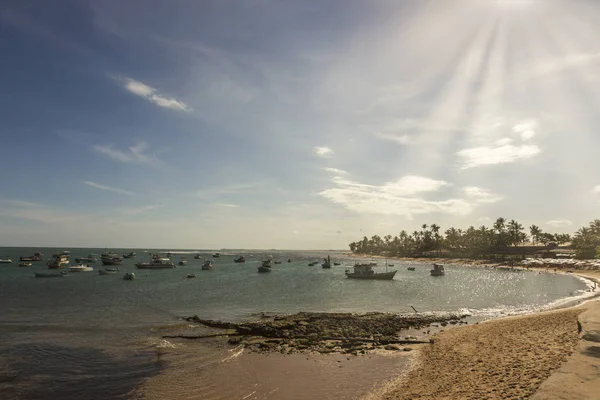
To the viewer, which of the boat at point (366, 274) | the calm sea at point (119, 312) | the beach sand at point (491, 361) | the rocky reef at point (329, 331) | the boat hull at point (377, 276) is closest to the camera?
the beach sand at point (491, 361)

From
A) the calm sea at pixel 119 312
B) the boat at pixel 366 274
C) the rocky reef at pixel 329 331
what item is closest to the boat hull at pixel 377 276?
the boat at pixel 366 274

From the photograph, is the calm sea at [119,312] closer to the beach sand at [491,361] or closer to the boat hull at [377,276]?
the beach sand at [491,361]

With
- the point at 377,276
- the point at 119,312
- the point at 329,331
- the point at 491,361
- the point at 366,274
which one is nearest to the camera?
the point at 491,361

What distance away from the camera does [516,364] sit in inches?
739

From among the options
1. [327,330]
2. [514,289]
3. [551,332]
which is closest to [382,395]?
[327,330]

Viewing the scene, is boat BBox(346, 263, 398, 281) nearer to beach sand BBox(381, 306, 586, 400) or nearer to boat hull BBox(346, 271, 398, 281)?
boat hull BBox(346, 271, 398, 281)

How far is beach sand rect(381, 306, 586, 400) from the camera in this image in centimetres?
1585

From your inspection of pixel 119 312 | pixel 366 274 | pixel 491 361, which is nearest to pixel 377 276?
pixel 366 274

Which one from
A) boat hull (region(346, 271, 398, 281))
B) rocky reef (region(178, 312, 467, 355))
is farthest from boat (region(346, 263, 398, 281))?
rocky reef (region(178, 312, 467, 355))

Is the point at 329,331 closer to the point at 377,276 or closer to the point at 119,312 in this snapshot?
the point at 119,312

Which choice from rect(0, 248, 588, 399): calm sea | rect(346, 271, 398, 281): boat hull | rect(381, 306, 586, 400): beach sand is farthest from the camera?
rect(346, 271, 398, 281): boat hull

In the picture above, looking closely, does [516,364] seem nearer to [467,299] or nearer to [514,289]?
[467,299]

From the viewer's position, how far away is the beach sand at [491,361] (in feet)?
52.0

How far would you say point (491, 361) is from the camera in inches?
799
